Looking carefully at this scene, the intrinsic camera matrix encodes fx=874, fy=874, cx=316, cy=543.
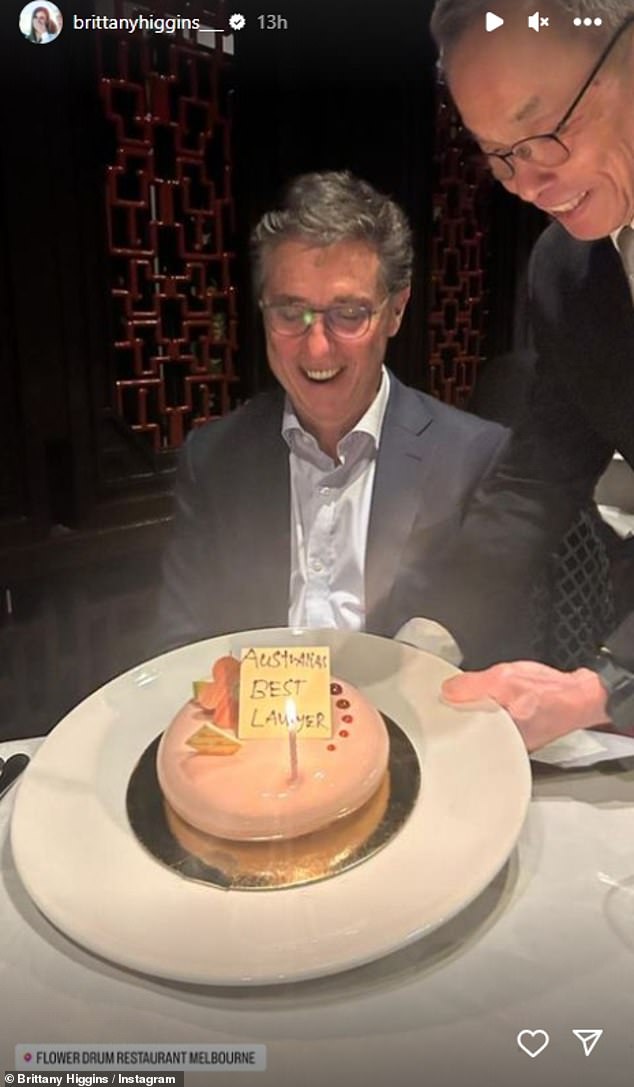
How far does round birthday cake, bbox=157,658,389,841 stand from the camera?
0.56 meters

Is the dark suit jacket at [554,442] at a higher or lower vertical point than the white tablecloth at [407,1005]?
higher

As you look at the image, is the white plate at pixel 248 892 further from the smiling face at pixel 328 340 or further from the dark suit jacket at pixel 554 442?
the smiling face at pixel 328 340

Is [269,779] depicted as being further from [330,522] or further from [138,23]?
[138,23]

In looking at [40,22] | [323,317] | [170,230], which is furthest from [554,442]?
[40,22]

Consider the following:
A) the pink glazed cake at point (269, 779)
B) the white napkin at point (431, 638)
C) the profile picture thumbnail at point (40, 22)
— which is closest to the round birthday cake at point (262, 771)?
the pink glazed cake at point (269, 779)

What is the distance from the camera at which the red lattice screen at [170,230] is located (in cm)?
59

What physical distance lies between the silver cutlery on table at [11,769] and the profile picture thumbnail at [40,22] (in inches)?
20.3

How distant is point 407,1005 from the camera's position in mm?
505

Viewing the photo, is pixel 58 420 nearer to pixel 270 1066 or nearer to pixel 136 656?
pixel 136 656

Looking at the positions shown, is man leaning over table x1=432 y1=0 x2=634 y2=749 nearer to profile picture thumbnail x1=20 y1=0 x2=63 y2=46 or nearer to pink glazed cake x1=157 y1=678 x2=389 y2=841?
pink glazed cake x1=157 y1=678 x2=389 y2=841

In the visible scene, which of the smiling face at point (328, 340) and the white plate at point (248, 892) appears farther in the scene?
the smiling face at point (328, 340)

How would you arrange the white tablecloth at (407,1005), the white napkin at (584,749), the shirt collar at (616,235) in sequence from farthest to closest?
the white napkin at (584,749) → the shirt collar at (616,235) → the white tablecloth at (407,1005)

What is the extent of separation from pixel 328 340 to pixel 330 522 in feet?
0.48

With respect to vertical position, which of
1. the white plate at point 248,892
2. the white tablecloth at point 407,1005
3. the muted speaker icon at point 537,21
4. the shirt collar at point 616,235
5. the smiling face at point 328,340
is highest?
the muted speaker icon at point 537,21
